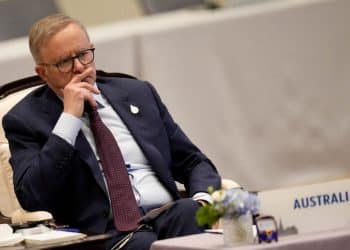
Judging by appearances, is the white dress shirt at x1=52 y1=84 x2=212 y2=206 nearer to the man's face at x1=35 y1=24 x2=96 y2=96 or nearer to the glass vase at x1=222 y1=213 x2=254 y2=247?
the man's face at x1=35 y1=24 x2=96 y2=96

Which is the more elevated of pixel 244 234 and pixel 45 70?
pixel 45 70

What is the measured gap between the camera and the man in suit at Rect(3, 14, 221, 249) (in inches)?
129

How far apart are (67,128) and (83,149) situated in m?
0.13

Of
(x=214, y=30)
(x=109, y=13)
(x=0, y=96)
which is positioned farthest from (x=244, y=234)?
(x=109, y=13)

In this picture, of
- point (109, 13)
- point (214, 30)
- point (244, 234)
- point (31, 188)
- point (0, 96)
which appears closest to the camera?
point (244, 234)

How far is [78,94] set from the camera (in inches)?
131

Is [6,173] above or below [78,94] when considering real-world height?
below

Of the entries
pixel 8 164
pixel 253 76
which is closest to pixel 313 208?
pixel 8 164

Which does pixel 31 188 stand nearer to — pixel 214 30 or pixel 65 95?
pixel 65 95

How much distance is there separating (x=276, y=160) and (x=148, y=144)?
1.75 metres

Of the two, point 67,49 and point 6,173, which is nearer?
point 67,49

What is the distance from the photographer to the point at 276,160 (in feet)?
16.8

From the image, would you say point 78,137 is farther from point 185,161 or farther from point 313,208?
point 313,208

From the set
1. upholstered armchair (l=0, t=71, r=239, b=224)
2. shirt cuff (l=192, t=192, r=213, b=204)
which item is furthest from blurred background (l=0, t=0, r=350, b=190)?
shirt cuff (l=192, t=192, r=213, b=204)
